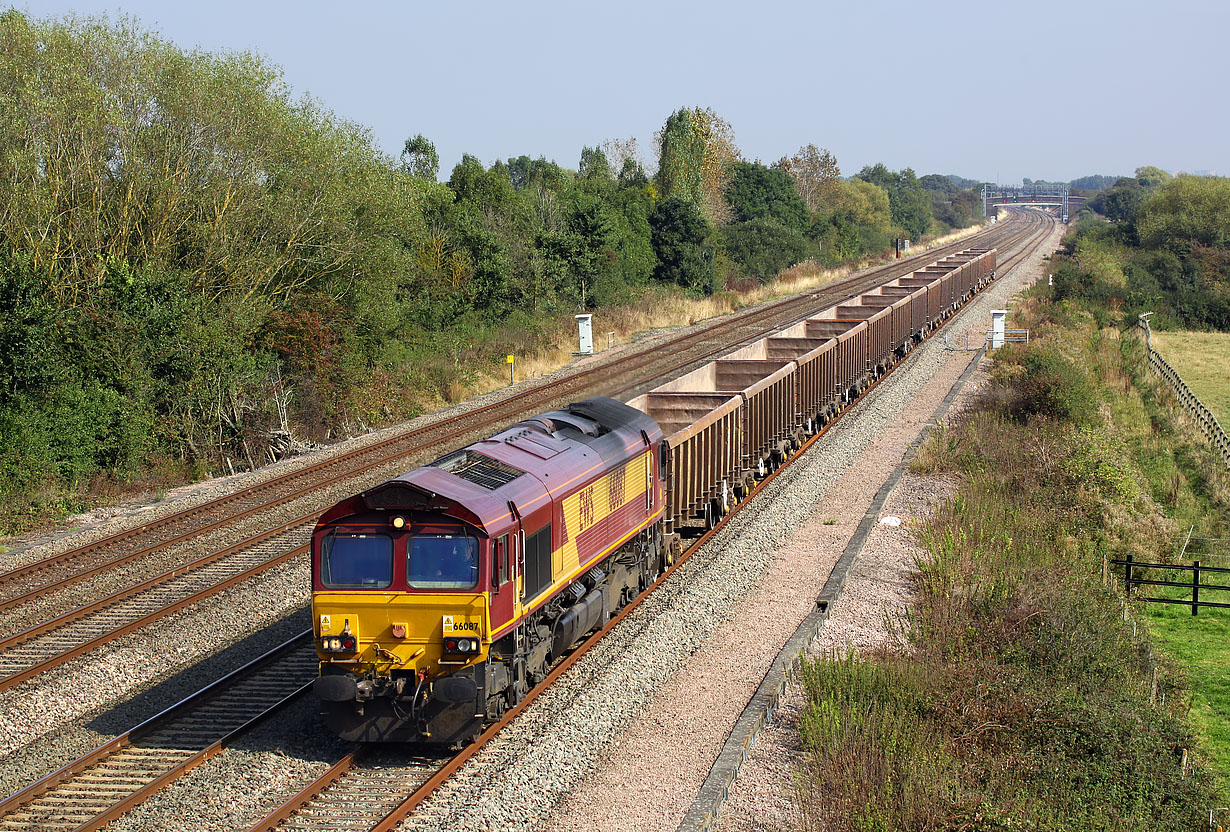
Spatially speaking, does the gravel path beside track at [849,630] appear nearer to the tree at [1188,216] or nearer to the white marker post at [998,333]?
the white marker post at [998,333]

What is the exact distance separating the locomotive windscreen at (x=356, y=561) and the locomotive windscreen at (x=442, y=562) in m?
0.27

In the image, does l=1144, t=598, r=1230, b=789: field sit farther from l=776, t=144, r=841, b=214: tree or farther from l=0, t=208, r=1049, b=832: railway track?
l=776, t=144, r=841, b=214: tree

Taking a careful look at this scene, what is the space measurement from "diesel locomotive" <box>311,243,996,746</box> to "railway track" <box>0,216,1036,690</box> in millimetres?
5697

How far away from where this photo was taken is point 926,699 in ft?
38.5

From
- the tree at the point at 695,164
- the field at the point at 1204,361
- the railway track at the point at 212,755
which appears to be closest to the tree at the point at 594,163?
the tree at the point at 695,164

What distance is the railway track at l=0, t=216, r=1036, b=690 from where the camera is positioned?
15039 millimetres

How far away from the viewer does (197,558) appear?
1847 cm

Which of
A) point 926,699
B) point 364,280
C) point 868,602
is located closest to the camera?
point 926,699

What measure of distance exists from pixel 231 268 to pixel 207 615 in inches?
554

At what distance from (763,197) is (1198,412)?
165ft

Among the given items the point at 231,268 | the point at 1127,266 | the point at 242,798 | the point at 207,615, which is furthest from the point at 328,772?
the point at 1127,266

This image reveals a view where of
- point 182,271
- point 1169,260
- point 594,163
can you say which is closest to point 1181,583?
point 182,271

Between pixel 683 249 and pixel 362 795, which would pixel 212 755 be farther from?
pixel 683 249

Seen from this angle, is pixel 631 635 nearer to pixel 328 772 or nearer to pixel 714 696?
pixel 714 696
